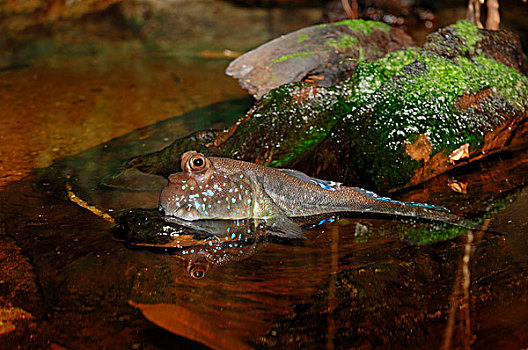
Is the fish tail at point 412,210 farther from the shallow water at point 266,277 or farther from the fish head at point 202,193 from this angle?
the fish head at point 202,193

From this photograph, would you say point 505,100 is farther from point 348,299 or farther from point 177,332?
point 177,332

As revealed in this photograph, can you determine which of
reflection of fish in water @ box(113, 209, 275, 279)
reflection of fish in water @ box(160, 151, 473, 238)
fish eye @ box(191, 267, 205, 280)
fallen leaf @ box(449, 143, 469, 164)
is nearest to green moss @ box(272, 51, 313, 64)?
fallen leaf @ box(449, 143, 469, 164)

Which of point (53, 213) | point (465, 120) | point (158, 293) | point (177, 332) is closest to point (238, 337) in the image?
point (177, 332)

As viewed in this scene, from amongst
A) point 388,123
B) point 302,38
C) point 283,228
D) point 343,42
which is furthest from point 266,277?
point 302,38

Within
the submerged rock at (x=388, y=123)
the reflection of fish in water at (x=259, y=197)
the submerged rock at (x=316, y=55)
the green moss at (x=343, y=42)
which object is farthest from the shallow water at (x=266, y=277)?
the green moss at (x=343, y=42)

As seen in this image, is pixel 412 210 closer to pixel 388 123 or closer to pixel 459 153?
pixel 388 123

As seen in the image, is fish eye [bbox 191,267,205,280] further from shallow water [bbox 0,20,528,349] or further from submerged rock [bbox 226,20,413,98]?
submerged rock [bbox 226,20,413,98]
